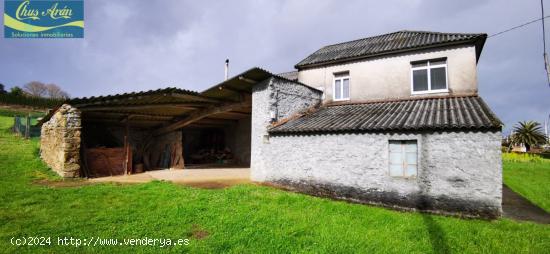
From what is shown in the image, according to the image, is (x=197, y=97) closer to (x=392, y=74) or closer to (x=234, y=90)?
(x=234, y=90)

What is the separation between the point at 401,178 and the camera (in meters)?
7.36

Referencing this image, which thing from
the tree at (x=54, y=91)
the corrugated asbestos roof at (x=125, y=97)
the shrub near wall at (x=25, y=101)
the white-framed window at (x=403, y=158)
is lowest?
the white-framed window at (x=403, y=158)

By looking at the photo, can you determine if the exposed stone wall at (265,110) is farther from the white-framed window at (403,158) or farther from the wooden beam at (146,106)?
the white-framed window at (403,158)

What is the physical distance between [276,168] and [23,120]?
861 inches

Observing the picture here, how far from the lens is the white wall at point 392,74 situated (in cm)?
1048

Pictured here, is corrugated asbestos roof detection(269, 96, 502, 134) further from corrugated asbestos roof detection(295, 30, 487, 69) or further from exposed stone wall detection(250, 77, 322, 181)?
corrugated asbestos roof detection(295, 30, 487, 69)

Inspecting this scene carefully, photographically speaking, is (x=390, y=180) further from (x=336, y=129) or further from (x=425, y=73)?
(x=425, y=73)

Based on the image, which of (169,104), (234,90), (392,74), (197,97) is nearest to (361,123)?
(392,74)

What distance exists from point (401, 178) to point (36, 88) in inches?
2633

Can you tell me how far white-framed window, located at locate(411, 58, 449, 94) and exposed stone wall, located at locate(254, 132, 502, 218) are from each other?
5.22 metres

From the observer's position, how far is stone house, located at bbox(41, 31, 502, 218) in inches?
264

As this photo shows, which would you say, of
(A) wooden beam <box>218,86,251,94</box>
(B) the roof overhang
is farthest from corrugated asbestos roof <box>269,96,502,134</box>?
(A) wooden beam <box>218,86,251,94</box>

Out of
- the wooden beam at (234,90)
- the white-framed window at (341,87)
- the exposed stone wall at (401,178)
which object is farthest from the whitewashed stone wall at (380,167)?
the white-framed window at (341,87)

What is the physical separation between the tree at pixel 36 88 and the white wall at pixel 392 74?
5938 centimetres
